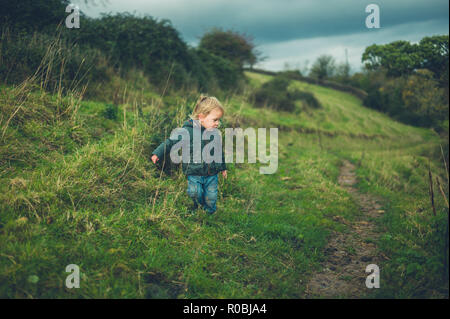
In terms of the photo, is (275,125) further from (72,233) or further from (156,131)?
(72,233)

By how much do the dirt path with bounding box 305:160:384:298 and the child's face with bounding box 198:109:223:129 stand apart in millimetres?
2618

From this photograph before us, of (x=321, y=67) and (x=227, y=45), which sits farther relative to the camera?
(x=321, y=67)

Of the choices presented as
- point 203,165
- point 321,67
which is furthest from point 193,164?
point 321,67

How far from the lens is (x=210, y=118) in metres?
4.07

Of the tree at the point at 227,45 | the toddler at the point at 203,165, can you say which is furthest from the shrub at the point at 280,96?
the toddler at the point at 203,165

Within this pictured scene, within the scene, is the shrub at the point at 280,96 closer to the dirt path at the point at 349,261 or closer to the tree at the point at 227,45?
the tree at the point at 227,45

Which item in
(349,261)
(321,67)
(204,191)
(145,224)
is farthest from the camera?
(321,67)

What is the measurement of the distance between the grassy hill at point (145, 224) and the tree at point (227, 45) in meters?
18.0

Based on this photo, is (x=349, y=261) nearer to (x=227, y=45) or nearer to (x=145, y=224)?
(x=145, y=224)

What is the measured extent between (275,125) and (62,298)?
13317 mm

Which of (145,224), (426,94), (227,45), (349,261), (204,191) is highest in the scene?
(227,45)

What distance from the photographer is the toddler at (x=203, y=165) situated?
405cm

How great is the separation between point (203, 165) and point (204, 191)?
1.67 ft

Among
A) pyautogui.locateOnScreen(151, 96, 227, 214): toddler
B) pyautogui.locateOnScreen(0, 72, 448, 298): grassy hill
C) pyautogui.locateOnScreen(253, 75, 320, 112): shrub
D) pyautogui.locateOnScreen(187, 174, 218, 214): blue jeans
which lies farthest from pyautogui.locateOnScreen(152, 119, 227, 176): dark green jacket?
pyautogui.locateOnScreen(253, 75, 320, 112): shrub
